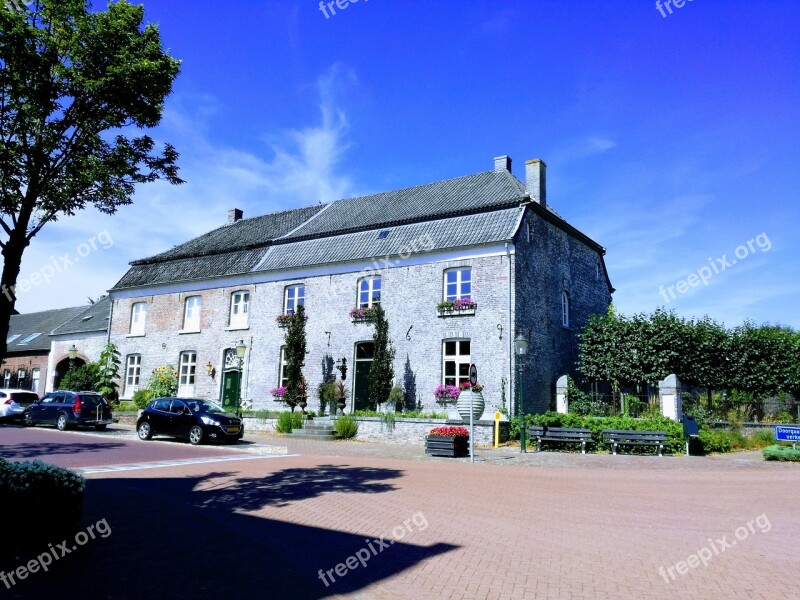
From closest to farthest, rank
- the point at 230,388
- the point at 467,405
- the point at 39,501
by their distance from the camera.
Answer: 1. the point at 39,501
2. the point at 467,405
3. the point at 230,388

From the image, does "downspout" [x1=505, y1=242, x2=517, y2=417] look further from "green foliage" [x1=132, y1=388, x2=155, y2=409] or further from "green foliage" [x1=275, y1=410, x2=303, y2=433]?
"green foliage" [x1=132, y1=388, x2=155, y2=409]

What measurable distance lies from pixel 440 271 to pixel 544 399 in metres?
6.21

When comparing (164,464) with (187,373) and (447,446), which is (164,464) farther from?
(187,373)

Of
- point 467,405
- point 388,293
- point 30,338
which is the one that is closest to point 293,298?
point 388,293

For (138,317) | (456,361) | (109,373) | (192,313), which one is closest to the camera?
(456,361)

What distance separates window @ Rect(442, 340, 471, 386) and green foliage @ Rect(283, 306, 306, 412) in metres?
6.10

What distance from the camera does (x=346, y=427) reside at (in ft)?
68.2

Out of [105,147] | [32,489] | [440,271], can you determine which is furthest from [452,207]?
[32,489]

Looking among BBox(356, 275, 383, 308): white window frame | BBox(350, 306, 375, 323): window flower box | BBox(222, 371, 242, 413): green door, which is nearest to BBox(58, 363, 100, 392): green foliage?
BBox(222, 371, 242, 413): green door

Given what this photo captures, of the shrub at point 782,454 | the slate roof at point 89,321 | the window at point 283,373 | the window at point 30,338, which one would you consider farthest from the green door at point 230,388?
the shrub at point 782,454

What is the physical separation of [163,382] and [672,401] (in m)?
22.2

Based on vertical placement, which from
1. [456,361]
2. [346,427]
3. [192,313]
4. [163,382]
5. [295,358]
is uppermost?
[192,313]

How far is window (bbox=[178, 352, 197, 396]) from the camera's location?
28422 mm

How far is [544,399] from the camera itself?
72.9 feet
